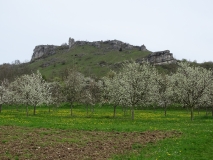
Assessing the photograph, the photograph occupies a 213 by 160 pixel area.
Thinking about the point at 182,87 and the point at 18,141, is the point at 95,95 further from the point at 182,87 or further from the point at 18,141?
the point at 18,141

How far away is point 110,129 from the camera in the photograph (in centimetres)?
2686

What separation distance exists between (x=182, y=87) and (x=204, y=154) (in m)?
25.1

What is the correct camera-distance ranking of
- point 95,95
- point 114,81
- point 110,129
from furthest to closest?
point 95,95 → point 114,81 → point 110,129

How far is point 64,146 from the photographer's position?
18.2 metres

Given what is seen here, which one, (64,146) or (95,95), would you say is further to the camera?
(95,95)

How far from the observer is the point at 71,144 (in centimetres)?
1891

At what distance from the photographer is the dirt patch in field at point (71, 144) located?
15.8 m

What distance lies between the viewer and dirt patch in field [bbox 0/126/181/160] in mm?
15781

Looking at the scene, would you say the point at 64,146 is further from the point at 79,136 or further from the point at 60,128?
the point at 60,128

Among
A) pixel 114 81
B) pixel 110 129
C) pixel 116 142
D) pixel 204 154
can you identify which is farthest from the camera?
pixel 114 81

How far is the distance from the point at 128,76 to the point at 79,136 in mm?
Answer: 21539

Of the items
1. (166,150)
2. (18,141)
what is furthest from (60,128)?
(166,150)

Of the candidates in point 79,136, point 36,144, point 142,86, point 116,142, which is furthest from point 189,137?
point 142,86

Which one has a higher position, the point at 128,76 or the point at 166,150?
the point at 128,76
